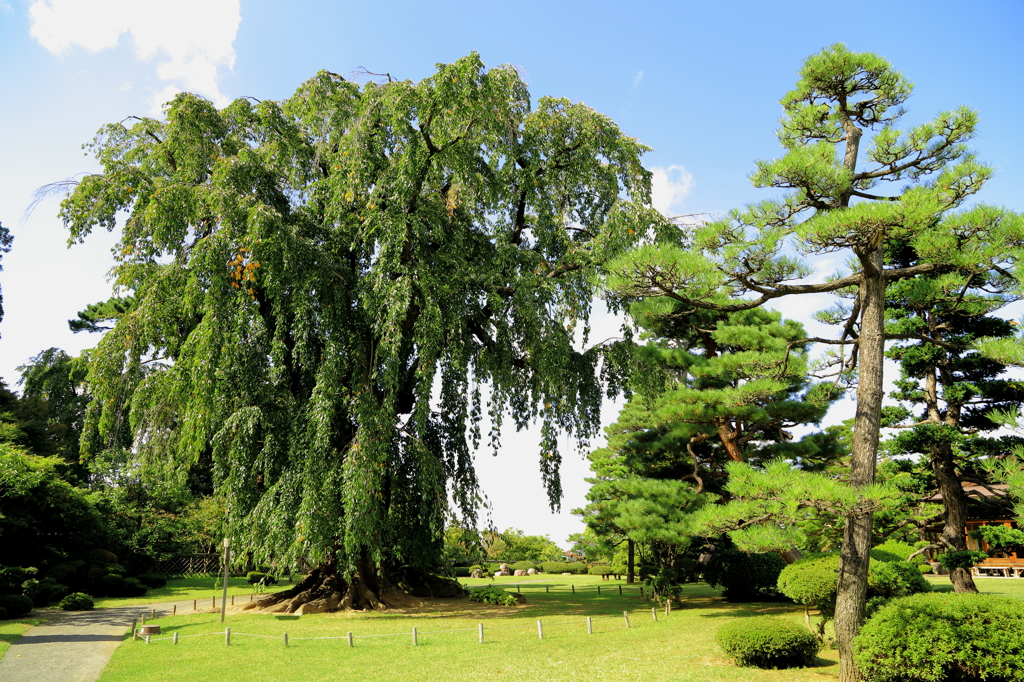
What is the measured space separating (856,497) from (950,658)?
187cm

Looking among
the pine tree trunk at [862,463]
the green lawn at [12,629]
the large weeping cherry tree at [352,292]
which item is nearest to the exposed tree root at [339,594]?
the large weeping cherry tree at [352,292]

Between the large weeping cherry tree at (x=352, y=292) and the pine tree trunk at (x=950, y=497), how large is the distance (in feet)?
25.1

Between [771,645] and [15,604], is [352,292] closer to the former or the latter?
[771,645]

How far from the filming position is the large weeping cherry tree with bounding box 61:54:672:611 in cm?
1138

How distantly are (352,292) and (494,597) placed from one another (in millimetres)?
8744

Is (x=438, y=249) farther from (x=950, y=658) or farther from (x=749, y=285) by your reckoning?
(x=950, y=658)

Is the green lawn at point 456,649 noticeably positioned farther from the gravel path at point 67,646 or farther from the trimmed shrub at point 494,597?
the trimmed shrub at point 494,597

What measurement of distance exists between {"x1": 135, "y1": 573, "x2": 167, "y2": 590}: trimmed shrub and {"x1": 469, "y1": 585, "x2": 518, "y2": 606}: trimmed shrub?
14.4 m

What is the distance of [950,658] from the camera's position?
6055 millimetres

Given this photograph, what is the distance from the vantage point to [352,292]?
1294 cm

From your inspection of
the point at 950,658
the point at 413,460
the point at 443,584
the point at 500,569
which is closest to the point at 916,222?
the point at 950,658

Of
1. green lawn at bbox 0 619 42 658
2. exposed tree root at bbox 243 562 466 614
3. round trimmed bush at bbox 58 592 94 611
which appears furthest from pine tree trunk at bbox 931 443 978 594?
round trimmed bush at bbox 58 592 94 611

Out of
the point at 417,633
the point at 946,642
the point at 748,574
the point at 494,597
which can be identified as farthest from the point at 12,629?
the point at 748,574

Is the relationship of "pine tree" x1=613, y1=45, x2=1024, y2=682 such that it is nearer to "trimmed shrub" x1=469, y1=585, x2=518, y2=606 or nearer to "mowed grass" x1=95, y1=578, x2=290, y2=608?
"trimmed shrub" x1=469, y1=585, x2=518, y2=606
